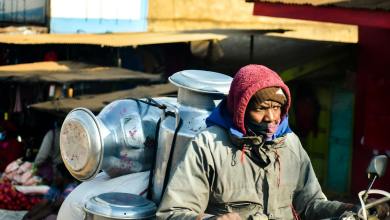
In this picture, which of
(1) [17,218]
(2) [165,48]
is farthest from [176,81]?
(2) [165,48]

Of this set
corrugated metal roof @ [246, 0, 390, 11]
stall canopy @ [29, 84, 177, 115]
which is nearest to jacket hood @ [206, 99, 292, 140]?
corrugated metal roof @ [246, 0, 390, 11]

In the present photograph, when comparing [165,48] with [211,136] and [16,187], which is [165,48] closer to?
[16,187]

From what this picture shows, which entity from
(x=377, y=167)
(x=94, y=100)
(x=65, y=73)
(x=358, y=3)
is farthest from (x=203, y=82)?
(x=65, y=73)

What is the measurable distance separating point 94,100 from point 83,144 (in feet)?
19.0

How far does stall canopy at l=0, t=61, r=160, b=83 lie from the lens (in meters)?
10.6

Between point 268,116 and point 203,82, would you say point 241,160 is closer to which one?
point 268,116

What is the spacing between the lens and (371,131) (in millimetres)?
11406

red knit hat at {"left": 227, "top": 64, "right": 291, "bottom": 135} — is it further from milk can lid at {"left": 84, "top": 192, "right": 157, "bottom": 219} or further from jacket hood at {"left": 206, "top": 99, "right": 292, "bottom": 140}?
milk can lid at {"left": 84, "top": 192, "right": 157, "bottom": 219}

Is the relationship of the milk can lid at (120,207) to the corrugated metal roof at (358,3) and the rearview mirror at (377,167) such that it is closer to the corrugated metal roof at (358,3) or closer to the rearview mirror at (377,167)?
the rearview mirror at (377,167)

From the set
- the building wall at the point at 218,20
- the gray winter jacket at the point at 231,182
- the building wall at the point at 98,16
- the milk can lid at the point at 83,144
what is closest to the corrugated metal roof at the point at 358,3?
the milk can lid at the point at 83,144

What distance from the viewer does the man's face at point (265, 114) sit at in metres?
3.45

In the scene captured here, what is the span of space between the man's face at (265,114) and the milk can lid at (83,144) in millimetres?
1223

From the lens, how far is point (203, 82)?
4.26m

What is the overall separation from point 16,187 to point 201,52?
12.2ft
